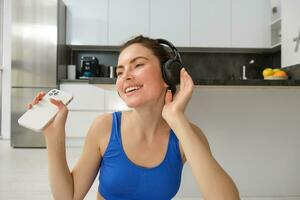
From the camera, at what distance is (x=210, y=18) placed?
14.1 ft

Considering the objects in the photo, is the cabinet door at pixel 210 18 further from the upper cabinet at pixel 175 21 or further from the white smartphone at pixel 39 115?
Result: the white smartphone at pixel 39 115

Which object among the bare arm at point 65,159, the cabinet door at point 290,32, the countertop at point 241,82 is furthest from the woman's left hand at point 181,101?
the cabinet door at point 290,32

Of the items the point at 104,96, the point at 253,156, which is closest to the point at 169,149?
the point at 253,156

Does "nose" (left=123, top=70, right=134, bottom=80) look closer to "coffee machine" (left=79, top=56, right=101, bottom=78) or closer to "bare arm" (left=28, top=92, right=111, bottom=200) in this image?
"bare arm" (left=28, top=92, right=111, bottom=200)

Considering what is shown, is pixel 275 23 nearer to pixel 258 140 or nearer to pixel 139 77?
pixel 258 140

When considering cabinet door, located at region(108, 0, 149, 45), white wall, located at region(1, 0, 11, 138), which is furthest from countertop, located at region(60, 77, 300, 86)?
white wall, located at region(1, 0, 11, 138)

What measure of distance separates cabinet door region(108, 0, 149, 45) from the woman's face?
3497 mm

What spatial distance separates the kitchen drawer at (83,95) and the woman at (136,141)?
3.20 metres

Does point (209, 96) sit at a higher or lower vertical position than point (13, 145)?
higher

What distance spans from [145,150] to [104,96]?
10.8ft

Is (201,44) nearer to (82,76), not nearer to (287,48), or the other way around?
(287,48)

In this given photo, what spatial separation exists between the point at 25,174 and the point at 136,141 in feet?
6.81

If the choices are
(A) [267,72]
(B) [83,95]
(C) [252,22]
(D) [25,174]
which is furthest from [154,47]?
(C) [252,22]

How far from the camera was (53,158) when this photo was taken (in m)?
0.82
